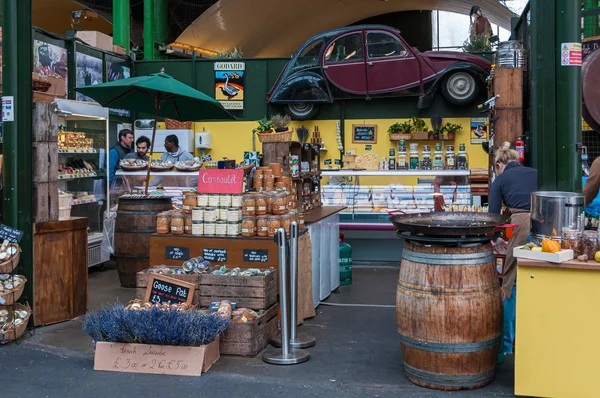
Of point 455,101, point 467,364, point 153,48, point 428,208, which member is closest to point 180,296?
point 467,364

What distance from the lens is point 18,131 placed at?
5.58m

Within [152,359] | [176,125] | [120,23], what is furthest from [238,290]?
[120,23]

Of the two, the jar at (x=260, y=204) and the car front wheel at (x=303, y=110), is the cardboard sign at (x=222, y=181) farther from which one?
the car front wheel at (x=303, y=110)

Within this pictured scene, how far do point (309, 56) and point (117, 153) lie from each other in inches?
158

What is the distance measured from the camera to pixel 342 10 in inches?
832

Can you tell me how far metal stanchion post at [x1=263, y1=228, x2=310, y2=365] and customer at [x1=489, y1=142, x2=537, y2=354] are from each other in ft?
4.87

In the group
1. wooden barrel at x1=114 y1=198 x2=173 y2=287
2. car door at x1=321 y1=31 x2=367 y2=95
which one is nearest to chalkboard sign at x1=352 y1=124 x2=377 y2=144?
car door at x1=321 y1=31 x2=367 y2=95

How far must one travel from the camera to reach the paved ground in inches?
163

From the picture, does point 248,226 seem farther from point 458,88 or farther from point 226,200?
point 458,88

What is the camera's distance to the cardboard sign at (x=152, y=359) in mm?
4453

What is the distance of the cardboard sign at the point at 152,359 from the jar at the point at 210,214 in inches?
55.7

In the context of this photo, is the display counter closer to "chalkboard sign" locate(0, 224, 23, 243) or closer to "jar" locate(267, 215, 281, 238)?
"jar" locate(267, 215, 281, 238)

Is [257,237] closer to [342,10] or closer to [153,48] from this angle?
[153,48]

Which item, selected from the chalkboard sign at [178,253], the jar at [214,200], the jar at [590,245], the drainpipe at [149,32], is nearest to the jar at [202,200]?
the jar at [214,200]
